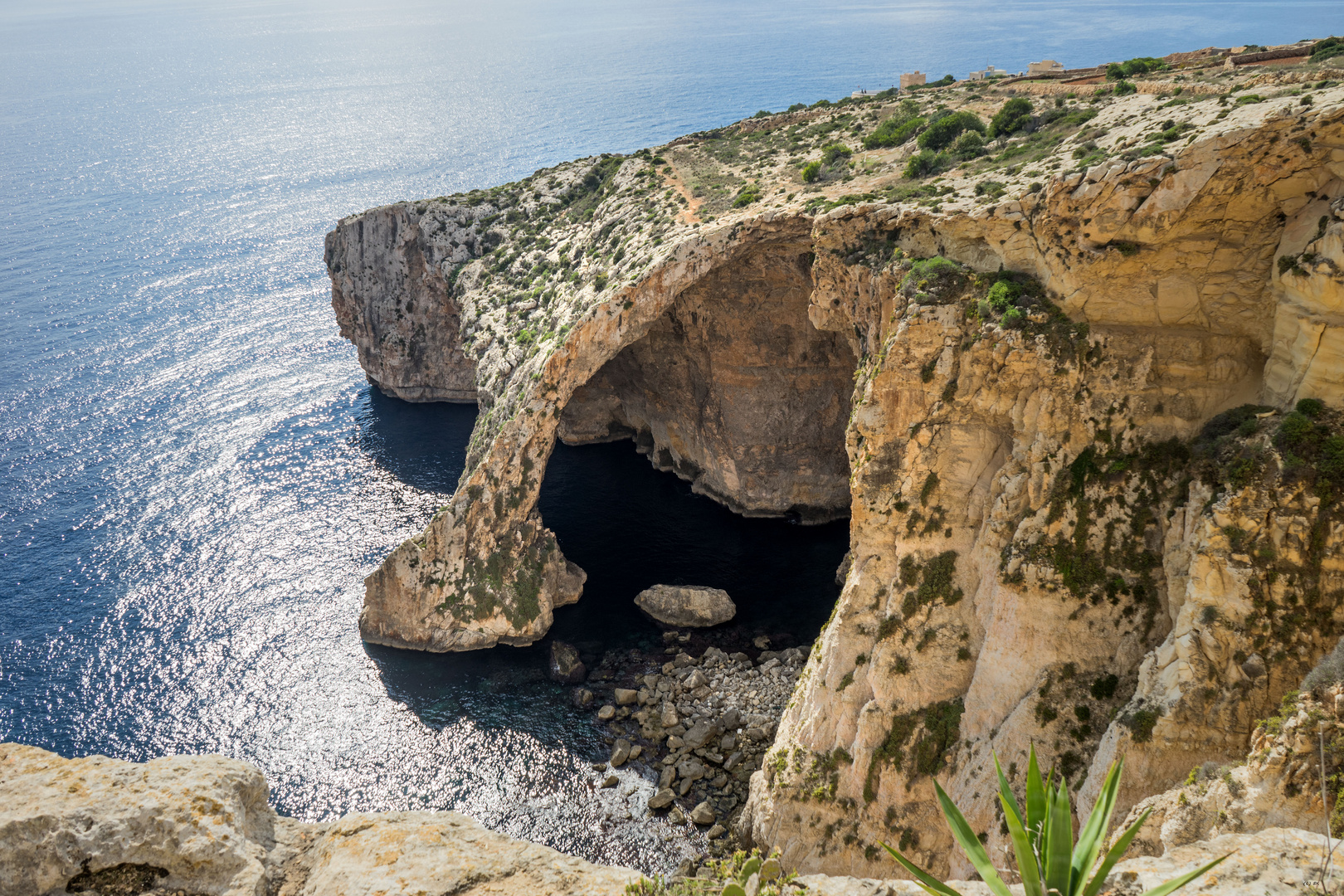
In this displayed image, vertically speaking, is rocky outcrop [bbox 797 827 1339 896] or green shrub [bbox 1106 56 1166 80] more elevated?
green shrub [bbox 1106 56 1166 80]

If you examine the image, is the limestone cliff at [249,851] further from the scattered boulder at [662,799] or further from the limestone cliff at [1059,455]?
the scattered boulder at [662,799]

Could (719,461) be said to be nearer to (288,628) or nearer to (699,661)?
(699,661)

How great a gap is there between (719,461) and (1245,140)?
45.8 meters

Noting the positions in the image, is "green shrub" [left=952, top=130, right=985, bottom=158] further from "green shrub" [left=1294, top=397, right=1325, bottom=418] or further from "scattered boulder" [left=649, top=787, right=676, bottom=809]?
"scattered boulder" [left=649, top=787, right=676, bottom=809]

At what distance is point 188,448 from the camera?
7688 centimetres

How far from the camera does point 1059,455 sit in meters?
30.8

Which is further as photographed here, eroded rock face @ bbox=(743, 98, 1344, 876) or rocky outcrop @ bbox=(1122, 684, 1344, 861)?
eroded rock face @ bbox=(743, 98, 1344, 876)

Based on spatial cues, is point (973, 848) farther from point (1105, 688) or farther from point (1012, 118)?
point (1012, 118)

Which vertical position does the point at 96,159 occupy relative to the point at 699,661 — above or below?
above

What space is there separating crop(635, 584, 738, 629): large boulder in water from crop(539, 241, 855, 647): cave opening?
1084 millimetres

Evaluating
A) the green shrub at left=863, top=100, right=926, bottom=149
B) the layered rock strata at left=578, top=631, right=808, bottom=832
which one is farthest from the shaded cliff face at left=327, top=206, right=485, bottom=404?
the layered rock strata at left=578, top=631, right=808, bottom=832

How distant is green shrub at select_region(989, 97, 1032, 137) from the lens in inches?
1709

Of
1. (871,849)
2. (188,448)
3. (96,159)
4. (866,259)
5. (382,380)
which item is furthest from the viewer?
(96,159)

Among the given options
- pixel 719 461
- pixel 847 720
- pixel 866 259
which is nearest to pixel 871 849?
pixel 847 720
